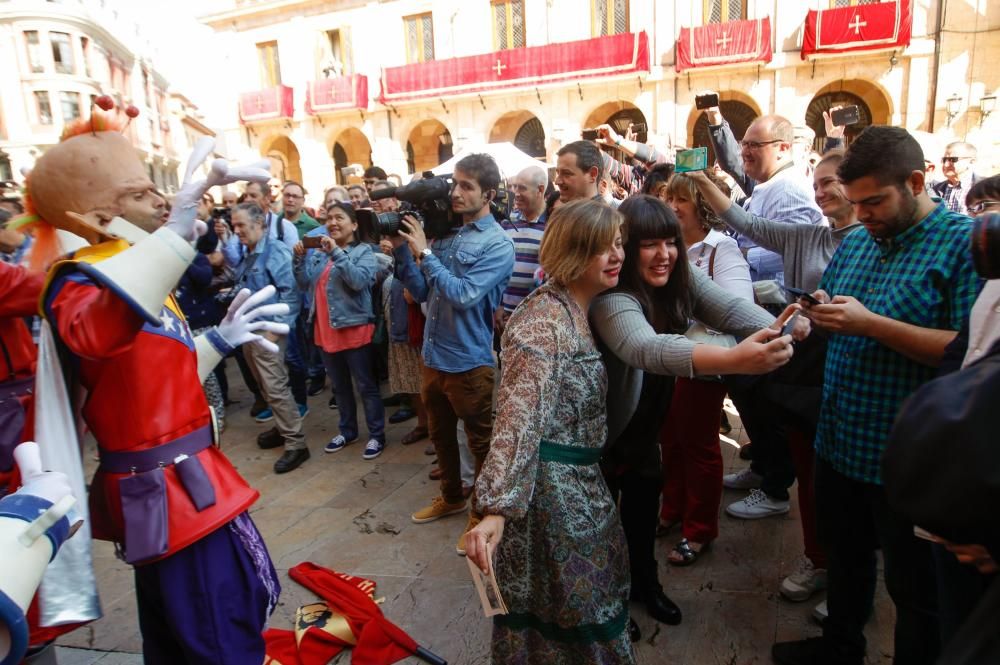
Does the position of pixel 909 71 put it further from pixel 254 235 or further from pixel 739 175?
pixel 254 235

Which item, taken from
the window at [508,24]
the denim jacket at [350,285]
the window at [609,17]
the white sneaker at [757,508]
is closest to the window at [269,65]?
the window at [508,24]

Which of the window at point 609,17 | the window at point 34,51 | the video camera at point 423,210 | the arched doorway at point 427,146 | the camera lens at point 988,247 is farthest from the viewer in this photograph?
the window at point 34,51

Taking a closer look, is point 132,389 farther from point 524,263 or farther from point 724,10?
point 724,10

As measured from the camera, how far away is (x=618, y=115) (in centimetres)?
1856

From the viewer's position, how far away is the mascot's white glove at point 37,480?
1.16 meters

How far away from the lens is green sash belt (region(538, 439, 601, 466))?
1.79 m

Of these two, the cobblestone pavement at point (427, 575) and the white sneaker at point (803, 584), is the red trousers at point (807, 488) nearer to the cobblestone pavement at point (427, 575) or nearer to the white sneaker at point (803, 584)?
the white sneaker at point (803, 584)

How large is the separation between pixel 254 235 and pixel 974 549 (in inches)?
193

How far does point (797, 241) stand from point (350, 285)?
3066mm

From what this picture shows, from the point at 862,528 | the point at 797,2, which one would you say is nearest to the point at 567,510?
the point at 862,528

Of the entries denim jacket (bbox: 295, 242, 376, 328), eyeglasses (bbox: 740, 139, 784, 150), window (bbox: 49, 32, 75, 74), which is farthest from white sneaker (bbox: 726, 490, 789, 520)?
window (bbox: 49, 32, 75, 74)

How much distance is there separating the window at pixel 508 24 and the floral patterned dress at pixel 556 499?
18502 millimetres

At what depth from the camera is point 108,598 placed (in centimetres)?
306

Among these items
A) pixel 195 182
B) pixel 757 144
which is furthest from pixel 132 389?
pixel 757 144
